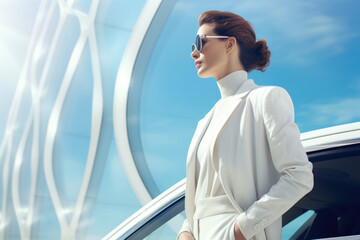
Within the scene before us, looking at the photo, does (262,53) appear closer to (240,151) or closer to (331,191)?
(240,151)

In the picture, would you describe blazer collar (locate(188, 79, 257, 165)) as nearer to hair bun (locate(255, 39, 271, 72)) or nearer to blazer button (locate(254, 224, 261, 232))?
hair bun (locate(255, 39, 271, 72))

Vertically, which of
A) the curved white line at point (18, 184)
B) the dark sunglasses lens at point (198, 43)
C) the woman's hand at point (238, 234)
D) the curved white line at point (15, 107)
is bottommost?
the woman's hand at point (238, 234)

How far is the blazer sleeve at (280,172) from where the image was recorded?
100 centimetres

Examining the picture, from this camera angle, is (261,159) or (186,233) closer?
(261,159)

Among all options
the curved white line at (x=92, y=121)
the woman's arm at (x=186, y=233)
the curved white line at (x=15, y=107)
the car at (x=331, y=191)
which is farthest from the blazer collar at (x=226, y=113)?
the curved white line at (x=15, y=107)

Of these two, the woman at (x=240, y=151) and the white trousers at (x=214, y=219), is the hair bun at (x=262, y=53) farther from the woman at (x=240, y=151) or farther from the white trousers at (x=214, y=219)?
the white trousers at (x=214, y=219)

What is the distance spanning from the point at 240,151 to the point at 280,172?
0.12 m

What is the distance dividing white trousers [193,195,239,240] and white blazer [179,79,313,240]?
0.09 feet

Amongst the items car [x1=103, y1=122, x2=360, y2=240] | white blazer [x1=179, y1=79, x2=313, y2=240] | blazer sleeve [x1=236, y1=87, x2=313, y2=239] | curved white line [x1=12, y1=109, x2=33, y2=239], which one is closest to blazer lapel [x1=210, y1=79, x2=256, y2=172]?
white blazer [x1=179, y1=79, x2=313, y2=240]

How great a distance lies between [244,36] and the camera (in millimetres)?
1310

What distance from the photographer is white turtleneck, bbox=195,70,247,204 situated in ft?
3.83

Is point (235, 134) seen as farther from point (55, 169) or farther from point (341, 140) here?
point (55, 169)

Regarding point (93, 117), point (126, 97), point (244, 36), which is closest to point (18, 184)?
point (93, 117)

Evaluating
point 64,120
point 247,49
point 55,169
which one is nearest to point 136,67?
point 64,120
